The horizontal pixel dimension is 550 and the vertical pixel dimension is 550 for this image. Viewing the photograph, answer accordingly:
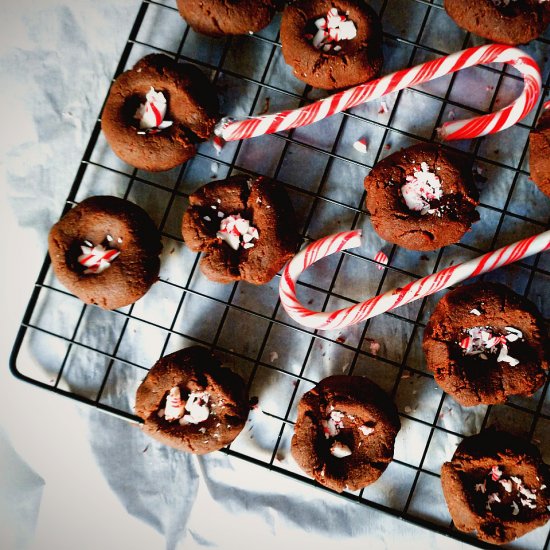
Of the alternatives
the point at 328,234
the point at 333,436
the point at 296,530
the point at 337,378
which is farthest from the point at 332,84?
the point at 296,530

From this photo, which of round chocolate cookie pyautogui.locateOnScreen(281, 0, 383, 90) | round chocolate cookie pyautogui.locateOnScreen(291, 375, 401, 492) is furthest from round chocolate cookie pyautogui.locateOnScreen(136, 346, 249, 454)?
round chocolate cookie pyautogui.locateOnScreen(281, 0, 383, 90)

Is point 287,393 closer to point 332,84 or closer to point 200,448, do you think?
point 200,448

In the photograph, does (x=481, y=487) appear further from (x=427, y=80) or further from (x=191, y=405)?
(x=427, y=80)

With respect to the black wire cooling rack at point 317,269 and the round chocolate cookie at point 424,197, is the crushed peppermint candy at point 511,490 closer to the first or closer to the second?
the black wire cooling rack at point 317,269

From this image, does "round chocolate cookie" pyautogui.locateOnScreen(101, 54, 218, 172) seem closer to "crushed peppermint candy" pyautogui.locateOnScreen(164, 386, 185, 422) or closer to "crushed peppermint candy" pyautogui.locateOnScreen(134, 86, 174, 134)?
"crushed peppermint candy" pyautogui.locateOnScreen(134, 86, 174, 134)

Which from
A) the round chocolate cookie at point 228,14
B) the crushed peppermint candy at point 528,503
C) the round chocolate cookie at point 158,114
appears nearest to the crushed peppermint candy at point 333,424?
the crushed peppermint candy at point 528,503

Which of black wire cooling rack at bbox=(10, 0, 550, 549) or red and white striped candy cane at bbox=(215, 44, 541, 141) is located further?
black wire cooling rack at bbox=(10, 0, 550, 549)

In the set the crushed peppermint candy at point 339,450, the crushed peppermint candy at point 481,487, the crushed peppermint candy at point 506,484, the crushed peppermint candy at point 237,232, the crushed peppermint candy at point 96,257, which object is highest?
the crushed peppermint candy at point 237,232
